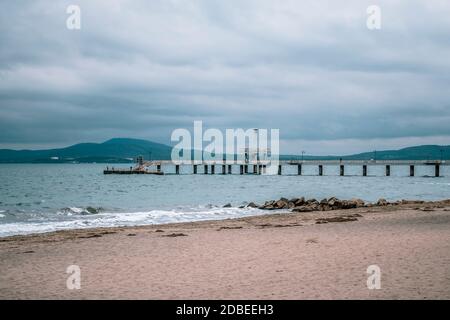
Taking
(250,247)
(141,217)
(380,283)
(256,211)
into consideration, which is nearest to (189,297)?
(380,283)

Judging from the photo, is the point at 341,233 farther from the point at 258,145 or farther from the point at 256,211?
the point at 258,145

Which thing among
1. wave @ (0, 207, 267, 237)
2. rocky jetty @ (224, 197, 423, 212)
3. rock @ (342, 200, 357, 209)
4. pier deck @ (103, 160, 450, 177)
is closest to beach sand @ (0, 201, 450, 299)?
wave @ (0, 207, 267, 237)

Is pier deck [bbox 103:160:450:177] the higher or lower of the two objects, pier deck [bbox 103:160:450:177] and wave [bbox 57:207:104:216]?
the higher

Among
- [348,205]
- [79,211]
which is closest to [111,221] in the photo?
[79,211]

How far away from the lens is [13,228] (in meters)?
19.4

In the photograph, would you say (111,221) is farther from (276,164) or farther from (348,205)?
(276,164)

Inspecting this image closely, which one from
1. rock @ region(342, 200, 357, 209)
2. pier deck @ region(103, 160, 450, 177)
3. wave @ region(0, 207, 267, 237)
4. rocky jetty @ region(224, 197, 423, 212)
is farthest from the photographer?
pier deck @ region(103, 160, 450, 177)

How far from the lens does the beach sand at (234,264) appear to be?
741 centimetres

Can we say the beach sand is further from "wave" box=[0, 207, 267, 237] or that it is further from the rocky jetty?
the rocky jetty

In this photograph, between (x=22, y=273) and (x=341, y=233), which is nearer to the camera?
(x=22, y=273)

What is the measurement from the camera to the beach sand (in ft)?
24.3

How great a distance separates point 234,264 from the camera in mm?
9711

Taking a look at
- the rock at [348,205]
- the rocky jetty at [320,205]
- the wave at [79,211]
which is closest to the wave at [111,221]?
the wave at [79,211]

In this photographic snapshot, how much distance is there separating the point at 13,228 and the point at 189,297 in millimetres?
14932
